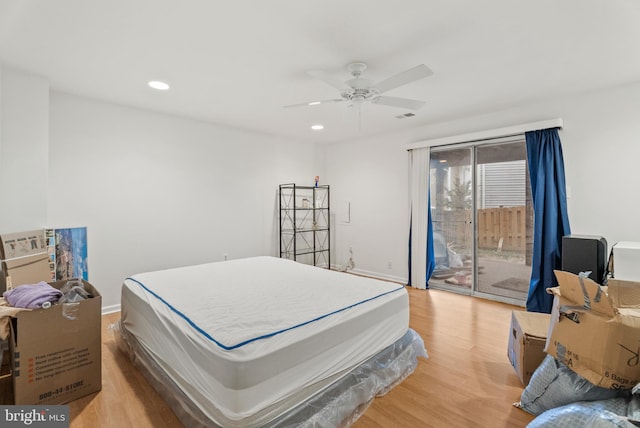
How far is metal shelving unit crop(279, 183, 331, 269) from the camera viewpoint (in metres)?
5.34

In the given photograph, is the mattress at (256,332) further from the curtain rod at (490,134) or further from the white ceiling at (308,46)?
the curtain rod at (490,134)

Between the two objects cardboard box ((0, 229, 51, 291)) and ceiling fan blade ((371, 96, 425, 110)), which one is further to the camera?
ceiling fan blade ((371, 96, 425, 110))

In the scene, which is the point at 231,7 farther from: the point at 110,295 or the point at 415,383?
the point at 110,295

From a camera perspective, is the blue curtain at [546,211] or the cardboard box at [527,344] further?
the blue curtain at [546,211]

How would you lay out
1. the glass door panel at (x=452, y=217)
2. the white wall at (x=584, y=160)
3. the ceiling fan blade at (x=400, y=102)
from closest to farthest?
the ceiling fan blade at (x=400, y=102) → the white wall at (x=584, y=160) → the glass door panel at (x=452, y=217)

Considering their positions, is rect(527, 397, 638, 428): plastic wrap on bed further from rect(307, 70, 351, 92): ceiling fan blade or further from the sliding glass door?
the sliding glass door

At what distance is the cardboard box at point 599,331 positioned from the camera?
141 centimetres

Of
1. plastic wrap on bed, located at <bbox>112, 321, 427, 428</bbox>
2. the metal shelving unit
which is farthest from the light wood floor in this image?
the metal shelving unit

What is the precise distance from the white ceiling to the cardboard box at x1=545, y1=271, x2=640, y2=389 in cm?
167

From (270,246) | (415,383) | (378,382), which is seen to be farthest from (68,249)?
(415,383)

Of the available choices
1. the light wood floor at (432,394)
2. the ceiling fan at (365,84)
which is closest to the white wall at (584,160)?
the light wood floor at (432,394)

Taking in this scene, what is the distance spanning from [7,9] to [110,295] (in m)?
2.79

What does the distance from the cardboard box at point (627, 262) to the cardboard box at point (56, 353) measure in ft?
12.6

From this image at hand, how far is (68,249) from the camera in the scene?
3172 mm
